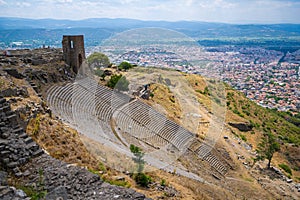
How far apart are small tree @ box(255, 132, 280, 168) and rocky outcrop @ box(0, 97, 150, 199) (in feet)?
48.9

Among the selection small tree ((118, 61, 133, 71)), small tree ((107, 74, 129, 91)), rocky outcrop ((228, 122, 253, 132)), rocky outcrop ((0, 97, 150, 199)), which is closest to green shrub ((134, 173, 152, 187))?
rocky outcrop ((0, 97, 150, 199))

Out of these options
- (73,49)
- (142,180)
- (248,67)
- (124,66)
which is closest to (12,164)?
(142,180)

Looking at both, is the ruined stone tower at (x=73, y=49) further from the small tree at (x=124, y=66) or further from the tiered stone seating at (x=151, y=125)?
the small tree at (x=124, y=66)

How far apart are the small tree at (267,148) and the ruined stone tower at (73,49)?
15.2m

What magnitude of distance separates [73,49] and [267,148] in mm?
17549

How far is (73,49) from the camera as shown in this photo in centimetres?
2050

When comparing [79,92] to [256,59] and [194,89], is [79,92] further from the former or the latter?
[256,59]

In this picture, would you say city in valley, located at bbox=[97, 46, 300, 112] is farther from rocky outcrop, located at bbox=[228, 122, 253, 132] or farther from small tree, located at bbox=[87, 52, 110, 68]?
rocky outcrop, located at bbox=[228, 122, 253, 132]

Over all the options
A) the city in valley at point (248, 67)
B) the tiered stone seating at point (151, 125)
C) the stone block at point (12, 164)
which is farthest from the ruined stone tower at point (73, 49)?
the stone block at point (12, 164)

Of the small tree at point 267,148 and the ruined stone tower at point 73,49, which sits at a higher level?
the ruined stone tower at point 73,49

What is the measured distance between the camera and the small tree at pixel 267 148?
18875 mm

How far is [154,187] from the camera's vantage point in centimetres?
961

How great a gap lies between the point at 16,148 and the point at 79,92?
10.5 metres

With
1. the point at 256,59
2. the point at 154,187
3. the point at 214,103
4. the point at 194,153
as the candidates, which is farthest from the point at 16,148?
the point at 256,59
